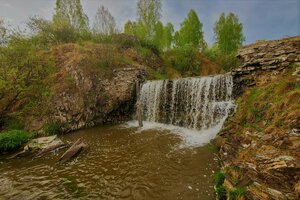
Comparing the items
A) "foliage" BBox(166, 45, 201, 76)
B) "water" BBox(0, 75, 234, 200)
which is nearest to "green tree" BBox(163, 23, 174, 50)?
"foliage" BBox(166, 45, 201, 76)

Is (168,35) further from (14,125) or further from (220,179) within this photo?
(220,179)

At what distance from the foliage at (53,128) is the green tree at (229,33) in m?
23.1

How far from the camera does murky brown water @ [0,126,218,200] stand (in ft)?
17.2

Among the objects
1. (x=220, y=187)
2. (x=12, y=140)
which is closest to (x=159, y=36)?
(x=12, y=140)

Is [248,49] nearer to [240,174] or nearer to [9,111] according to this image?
[240,174]

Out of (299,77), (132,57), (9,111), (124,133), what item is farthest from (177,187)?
(132,57)

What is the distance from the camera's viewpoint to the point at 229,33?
2438 centimetres

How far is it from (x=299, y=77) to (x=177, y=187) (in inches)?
207

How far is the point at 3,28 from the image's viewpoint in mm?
12125

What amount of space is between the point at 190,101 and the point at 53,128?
9.71 meters

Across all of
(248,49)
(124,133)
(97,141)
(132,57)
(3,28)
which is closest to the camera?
(248,49)

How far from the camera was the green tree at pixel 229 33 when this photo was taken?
24.1 meters

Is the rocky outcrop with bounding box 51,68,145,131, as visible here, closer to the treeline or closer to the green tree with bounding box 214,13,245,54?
the treeline

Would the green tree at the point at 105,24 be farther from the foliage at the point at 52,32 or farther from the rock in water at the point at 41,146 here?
the rock in water at the point at 41,146
